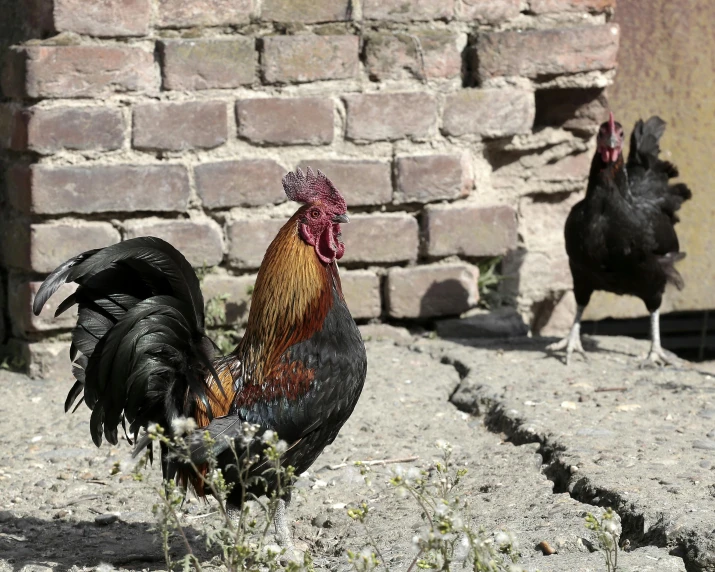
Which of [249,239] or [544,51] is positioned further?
[544,51]

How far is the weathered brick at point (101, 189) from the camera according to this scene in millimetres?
3846

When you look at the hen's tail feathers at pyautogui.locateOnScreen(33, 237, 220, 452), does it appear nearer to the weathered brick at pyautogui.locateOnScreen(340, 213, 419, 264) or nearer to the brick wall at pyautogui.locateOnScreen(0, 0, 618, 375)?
the brick wall at pyautogui.locateOnScreen(0, 0, 618, 375)

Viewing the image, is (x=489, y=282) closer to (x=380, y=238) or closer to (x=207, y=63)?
(x=380, y=238)

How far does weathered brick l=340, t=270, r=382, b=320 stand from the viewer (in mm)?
4289

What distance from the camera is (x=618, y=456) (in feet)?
9.98

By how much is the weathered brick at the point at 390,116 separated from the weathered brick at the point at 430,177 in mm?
117

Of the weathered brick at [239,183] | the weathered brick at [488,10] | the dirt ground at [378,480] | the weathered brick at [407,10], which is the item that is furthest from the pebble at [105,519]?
the weathered brick at [488,10]

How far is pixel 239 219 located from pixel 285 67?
66 centimetres

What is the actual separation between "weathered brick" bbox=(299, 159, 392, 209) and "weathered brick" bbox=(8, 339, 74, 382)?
126cm

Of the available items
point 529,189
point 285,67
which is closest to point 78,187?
point 285,67

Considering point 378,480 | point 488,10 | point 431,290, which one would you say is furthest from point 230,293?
point 488,10

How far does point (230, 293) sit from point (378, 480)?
50.0 inches

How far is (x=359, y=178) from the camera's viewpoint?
13.7ft

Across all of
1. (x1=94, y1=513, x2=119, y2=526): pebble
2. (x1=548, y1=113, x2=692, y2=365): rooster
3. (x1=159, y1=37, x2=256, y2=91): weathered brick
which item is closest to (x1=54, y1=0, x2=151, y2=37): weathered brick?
(x1=159, y1=37, x2=256, y2=91): weathered brick
